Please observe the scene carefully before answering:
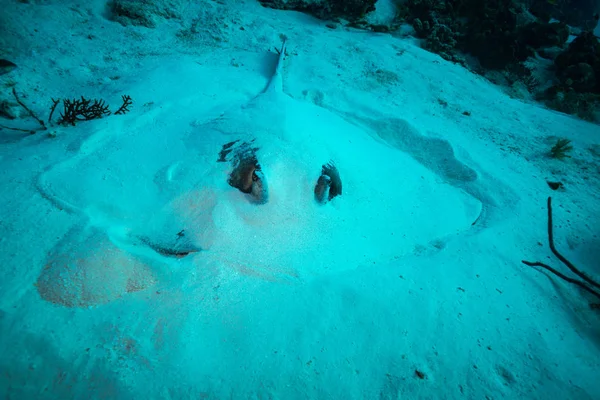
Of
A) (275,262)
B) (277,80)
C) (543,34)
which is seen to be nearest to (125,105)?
(277,80)

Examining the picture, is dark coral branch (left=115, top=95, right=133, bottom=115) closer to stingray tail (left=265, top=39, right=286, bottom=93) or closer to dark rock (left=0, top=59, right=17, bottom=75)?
dark rock (left=0, top=59, right=17, bottom=75)

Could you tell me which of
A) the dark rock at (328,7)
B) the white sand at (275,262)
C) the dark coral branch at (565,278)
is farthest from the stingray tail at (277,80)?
the dark coral branch at (565,278)

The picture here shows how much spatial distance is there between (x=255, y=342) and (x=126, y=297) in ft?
3.10

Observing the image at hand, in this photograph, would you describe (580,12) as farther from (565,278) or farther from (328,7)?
(565,278)

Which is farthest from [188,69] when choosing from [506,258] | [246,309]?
[506,258]

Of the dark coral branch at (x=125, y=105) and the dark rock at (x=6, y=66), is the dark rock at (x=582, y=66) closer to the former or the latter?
the dark coral branch at (x=125, y=105)

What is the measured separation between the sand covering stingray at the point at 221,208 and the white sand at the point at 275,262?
0.06 feet

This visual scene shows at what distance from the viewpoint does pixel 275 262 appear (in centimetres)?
209

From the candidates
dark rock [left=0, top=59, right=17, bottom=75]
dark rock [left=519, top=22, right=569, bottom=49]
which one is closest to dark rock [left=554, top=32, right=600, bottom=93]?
dark rock [left=519, top=22, right=569, bottom=49]

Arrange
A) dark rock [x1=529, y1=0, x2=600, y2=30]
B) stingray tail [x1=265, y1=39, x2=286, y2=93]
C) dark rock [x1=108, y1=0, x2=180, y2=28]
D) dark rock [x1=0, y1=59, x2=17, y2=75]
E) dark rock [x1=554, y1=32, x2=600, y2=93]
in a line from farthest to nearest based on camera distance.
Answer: dark rock [x1=529, y1=0, x2=600, y2=30] < dark rock [x1=554, y1=32, x2=600, y2=93] < dark rock [x1=108, y1=0, x2=180, y2=28] < stingray tail [x1=265, y1=39, x2=286, y2=93] < dark rock [x1=0, y1=59, x2=17, y2=75]

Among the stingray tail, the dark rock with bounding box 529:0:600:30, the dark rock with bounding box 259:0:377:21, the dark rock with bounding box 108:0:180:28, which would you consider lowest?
the stingray tail

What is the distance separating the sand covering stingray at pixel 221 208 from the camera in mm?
1899

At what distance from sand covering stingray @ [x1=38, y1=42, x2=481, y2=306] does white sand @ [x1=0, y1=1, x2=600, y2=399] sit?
0.06ft

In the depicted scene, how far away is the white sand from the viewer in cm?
165
